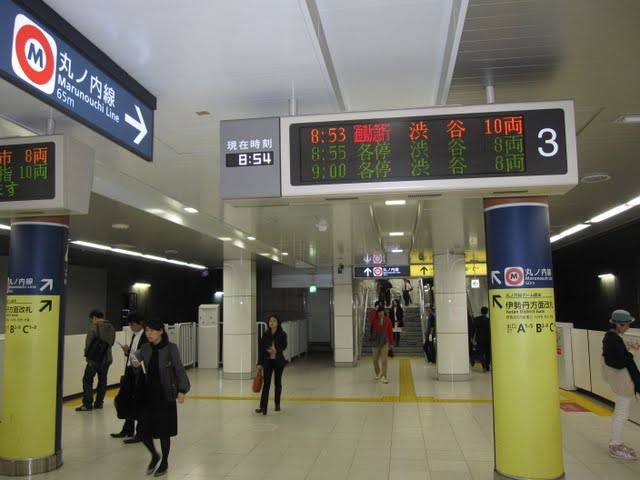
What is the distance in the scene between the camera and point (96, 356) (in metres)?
8.88

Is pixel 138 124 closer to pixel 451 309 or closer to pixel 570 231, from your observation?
pixel 451 309

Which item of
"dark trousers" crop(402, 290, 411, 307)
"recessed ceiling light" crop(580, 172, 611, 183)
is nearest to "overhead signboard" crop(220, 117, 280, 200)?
"recessed ceiling light" crop(580, 172, 611, 183)

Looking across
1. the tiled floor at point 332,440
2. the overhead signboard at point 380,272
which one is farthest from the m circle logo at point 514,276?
the overhead signboard at point 380,272

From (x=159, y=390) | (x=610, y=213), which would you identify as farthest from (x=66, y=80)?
(x=610, y=213)

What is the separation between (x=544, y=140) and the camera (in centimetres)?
370

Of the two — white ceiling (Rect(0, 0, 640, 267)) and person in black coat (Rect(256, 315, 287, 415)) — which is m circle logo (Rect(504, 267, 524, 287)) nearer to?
white ceiling (Rect(0, 0, 640, 267))

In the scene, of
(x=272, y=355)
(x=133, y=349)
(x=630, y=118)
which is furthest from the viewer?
(x=272, y=355)

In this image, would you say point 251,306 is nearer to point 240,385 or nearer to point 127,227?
point 240,385

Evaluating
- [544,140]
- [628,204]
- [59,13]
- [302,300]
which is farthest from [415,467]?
[302,300]

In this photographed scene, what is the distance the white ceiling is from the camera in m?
3.13

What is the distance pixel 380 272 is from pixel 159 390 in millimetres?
11199

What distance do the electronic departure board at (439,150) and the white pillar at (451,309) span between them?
7.57 metres

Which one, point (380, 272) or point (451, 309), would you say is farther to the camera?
point (380, 272)

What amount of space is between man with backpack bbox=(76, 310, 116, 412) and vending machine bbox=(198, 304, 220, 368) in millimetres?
6004
